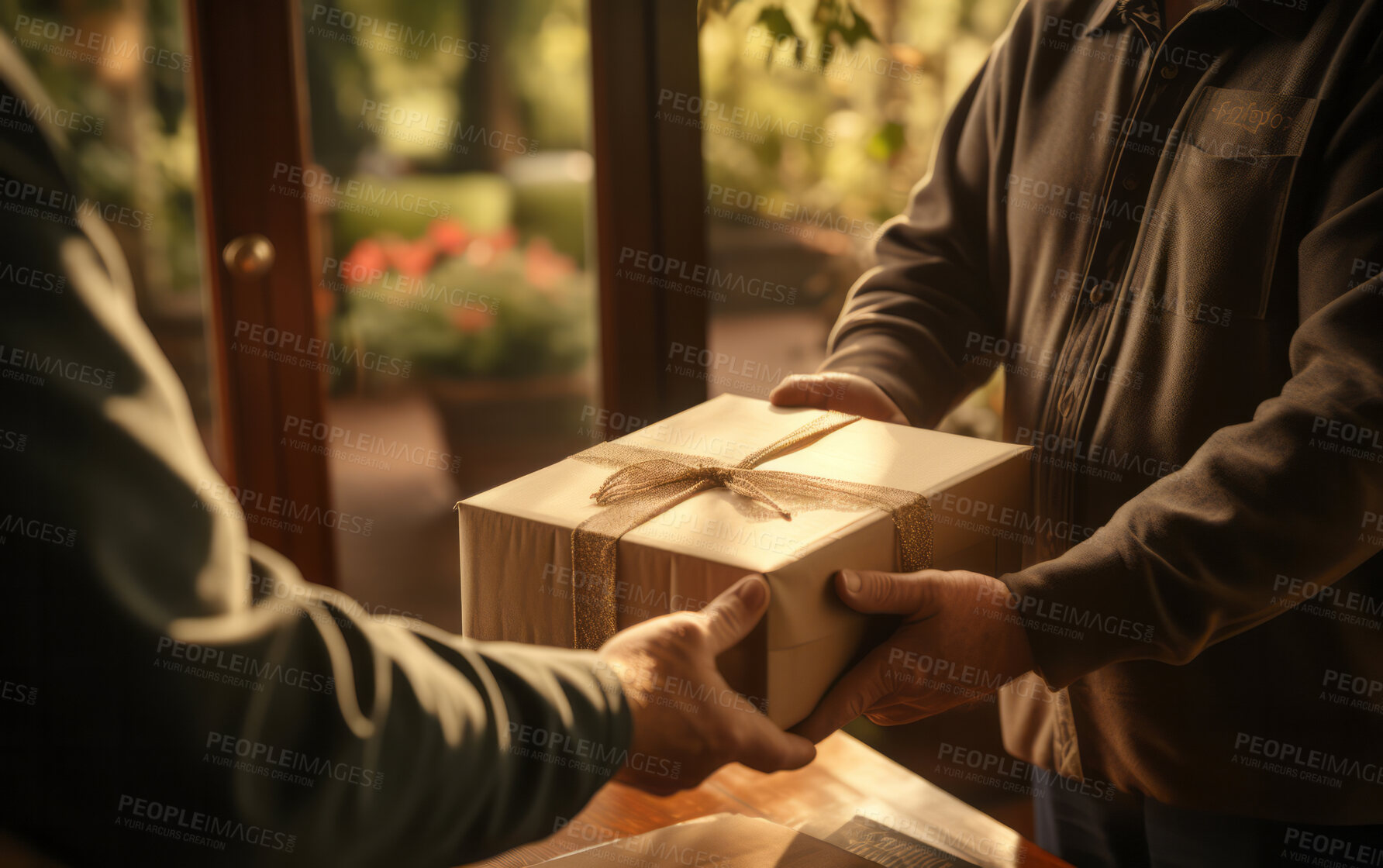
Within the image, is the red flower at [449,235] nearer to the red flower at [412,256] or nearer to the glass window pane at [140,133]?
the red flower at [412,256]

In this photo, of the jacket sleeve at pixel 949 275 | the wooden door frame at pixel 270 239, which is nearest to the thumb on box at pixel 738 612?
the jacket sleeve at pixel 949 275

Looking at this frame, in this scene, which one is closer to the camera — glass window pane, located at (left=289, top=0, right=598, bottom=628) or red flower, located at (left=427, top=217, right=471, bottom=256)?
glass window pane, located at (left=289, top=0, right=598, bottom=628)

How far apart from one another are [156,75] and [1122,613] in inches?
69.4

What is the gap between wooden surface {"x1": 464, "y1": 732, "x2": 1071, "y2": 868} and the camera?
3.16 ft

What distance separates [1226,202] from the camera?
40.7 inches

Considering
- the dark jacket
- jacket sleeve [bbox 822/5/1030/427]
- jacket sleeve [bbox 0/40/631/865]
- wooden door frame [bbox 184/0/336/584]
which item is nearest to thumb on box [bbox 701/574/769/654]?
jacket sleeve [bbox 0/40/631/865]

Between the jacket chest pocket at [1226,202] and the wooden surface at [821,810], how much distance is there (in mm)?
564

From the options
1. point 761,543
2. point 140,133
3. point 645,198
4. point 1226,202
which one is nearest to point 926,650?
point 761,543

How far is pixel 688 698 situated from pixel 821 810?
339mm

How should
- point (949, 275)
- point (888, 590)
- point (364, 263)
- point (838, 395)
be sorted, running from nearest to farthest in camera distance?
point (888, 590) < point (838, 395) < point (949, 275) < point (364, 263)

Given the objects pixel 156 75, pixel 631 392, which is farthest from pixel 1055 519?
pixel 156 75

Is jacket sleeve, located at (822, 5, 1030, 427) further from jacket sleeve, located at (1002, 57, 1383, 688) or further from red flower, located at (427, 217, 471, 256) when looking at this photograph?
red flower, located at (427, 217, 471, 256)

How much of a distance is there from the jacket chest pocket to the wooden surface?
564 millimetres

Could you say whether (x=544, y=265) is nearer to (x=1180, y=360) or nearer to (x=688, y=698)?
(x=1180, y=360)
